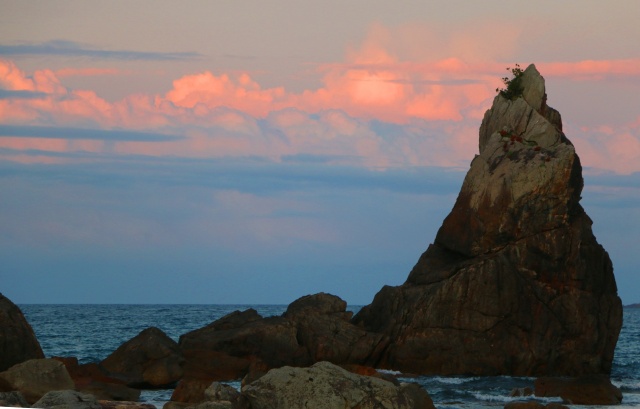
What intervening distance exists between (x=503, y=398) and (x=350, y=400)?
16148mm

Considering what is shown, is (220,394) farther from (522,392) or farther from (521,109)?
(521,109)

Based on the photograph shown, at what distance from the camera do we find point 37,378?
33094 millimetres

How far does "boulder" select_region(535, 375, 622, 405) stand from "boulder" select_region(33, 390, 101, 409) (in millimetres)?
18410

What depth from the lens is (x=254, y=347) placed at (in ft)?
153

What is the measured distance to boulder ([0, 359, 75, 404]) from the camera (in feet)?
107

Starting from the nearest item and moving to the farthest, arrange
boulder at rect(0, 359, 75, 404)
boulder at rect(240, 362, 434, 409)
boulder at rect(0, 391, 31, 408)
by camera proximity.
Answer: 1. boulder at rect(240, 362, 434, 409)
2. boulder at rect(0, 391, 31, 408)
3. boulder at rect(0, 359, 75, 404)

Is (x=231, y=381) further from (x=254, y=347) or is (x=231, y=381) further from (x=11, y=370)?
(x=11, y=370)

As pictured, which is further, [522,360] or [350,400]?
[522,360]

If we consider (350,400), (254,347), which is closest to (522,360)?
(254,347)

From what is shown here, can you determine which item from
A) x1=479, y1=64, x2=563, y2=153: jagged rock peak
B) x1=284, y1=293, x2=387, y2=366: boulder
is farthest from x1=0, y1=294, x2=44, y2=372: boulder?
x1=479, y1=64, x2=563, y2=153: jagged rock peak

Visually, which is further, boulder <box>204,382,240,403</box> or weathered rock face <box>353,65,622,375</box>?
weathered rock face <box>353,65,622,375</box>

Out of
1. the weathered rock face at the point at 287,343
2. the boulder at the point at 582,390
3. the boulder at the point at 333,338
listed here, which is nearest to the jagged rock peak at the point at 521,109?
the boulder at the point at 333,338

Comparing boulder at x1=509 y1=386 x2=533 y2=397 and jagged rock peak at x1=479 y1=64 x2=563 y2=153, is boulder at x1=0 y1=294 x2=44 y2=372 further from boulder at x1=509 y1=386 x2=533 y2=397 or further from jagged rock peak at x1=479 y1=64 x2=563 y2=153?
jagged rock peak at x1=479 y1=64 x2=563 y2=153

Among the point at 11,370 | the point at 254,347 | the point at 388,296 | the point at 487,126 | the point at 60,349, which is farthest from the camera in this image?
the point at 60,349
